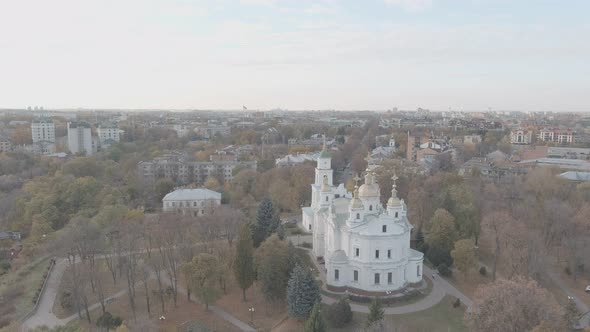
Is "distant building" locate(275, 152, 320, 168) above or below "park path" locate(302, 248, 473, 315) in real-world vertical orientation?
above

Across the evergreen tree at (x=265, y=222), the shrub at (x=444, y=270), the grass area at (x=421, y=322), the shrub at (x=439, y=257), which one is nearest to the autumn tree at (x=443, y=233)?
the shrub at (x=439, y=257)

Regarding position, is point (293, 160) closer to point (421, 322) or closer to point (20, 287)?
point (20, 287)

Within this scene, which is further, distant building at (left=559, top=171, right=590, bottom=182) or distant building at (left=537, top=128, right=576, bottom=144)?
distant building at (left=537, top=128, right=576, bottom=144)

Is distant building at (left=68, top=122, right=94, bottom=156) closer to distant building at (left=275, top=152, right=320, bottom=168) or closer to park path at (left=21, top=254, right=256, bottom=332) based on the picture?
distant building at (left=275, top=152, right=320, bottom=168)

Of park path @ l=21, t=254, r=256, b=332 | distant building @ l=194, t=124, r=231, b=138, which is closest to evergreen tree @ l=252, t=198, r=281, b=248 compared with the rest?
park path @ l=21, t=254, r=256, b=332

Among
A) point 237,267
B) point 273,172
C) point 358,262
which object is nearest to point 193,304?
point 237,267

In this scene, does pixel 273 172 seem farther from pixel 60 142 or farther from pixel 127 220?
pixel 60 142

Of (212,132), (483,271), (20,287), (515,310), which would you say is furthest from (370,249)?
(212,132)

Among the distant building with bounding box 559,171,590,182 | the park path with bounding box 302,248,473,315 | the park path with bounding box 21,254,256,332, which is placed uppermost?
the distant building with bounding box 559,171,590,182

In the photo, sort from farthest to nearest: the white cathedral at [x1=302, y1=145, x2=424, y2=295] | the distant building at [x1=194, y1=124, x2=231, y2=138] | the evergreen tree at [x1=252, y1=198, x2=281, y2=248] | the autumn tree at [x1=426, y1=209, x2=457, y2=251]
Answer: the distant building at [x1=194, y1=124, x2=231, y2=138] < the evergreen tree at [x1=252, y1=198, x2=281, y2=248] < the autumn tree at [x1=426, y1=209, x2=457, y2=251] < the white cathedral at [x1=302, y1=145, x2=424, y2=295]
